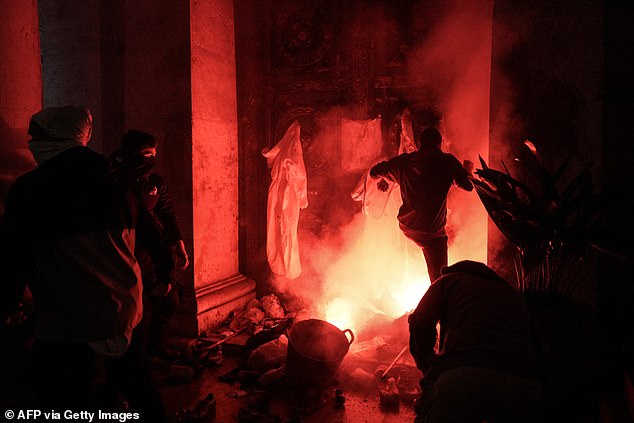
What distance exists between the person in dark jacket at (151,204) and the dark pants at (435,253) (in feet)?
8.81

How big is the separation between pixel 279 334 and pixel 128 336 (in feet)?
9.50

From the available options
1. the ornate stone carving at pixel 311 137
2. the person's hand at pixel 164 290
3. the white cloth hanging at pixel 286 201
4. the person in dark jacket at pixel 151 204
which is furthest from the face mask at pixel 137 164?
the ornate stone carving at pixel 311 137

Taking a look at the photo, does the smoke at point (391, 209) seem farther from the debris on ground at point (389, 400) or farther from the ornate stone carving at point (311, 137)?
the debris on ground at point (389, 400)

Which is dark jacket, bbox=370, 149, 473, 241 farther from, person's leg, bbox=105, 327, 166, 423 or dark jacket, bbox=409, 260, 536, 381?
person's leg, bbox=105, 327, 166, 423

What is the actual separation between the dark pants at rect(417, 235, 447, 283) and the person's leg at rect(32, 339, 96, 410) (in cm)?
369

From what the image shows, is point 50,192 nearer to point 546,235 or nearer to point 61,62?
point 546,235

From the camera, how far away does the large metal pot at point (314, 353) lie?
4449 mm

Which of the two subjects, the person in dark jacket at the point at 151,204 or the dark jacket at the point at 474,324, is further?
the person in dark jacket at the point at 151,204

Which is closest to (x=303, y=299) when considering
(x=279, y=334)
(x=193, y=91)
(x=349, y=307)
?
(x=349, y=307)

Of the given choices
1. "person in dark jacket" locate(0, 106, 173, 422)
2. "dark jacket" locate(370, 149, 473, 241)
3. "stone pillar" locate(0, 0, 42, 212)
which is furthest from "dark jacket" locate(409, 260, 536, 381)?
"stone pillar" locate(0, 0, 42, 212)

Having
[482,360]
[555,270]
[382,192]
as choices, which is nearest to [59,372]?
[482,360]

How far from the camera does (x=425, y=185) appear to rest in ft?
16.5

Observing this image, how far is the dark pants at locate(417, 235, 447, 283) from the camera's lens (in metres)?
5.21

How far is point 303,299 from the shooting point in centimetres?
676
